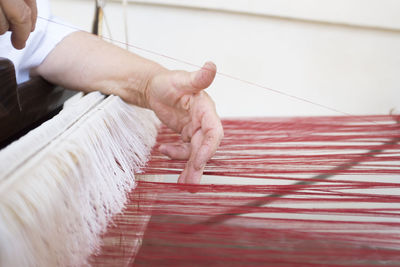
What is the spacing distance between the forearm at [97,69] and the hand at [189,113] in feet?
0.11

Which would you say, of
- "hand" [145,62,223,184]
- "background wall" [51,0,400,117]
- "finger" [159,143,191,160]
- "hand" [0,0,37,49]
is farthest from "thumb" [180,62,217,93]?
"background wall" [51,0,400,117]

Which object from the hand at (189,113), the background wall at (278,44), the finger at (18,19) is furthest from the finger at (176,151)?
the background wall at (278,44)

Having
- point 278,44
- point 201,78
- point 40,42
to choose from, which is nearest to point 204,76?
point 201,78

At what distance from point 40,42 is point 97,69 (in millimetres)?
136

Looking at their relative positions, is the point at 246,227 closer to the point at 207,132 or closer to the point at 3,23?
the point at 207,132

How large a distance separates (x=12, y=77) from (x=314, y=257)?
1.48 ft

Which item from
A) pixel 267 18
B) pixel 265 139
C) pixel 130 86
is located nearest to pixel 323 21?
pixel 267 18

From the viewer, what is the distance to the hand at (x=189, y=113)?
0.56m

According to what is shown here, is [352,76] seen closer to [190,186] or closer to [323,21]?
[323,21]

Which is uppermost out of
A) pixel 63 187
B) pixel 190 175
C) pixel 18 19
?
pixel 18 19

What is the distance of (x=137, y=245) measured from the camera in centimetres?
42

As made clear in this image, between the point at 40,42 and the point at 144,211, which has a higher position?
the point at 40,42

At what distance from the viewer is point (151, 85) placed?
0.66 meters

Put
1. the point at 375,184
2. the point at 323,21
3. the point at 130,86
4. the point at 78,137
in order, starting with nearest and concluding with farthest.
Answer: the point at 78,137 → the point at 375,184 → the point at 130,86 → the point at 323,21
